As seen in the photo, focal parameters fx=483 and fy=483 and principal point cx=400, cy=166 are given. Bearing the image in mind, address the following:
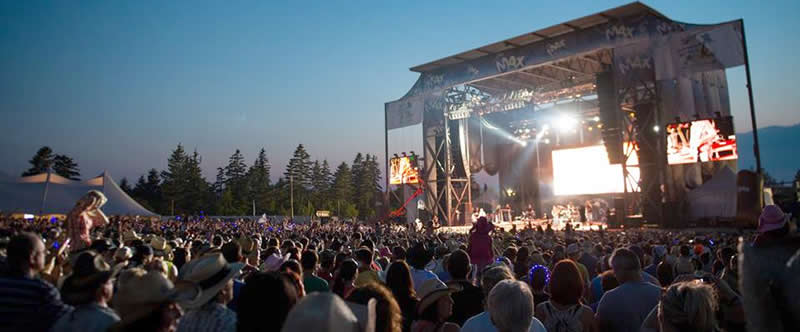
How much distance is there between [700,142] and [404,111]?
1639 cm

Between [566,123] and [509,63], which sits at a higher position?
[509,63]

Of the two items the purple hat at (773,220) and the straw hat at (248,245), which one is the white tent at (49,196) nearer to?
the straw hat at (248,245)

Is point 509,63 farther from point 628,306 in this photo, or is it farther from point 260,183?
point 260,183

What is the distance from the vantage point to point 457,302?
3.76 m

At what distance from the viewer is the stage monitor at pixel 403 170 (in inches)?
1326

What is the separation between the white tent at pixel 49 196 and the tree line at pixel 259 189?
37.7 metres

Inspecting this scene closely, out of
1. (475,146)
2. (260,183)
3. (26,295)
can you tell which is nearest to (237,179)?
(260,183)

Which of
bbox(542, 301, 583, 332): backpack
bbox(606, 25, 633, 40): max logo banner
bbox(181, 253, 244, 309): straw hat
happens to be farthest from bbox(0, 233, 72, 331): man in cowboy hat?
bbox(606, 25, 633, 40): max logo banner

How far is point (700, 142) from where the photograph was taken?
817 inches

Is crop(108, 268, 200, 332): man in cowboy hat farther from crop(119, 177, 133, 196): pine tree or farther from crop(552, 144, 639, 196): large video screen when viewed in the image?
crop(119, 177, 133, 196): pine tree

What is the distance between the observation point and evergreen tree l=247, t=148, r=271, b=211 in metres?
75.3

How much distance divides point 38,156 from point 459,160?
80116 mm

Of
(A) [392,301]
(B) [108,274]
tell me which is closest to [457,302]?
(A) [392,301]

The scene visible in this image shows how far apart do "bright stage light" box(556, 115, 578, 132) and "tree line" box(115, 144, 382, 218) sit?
119 ft
